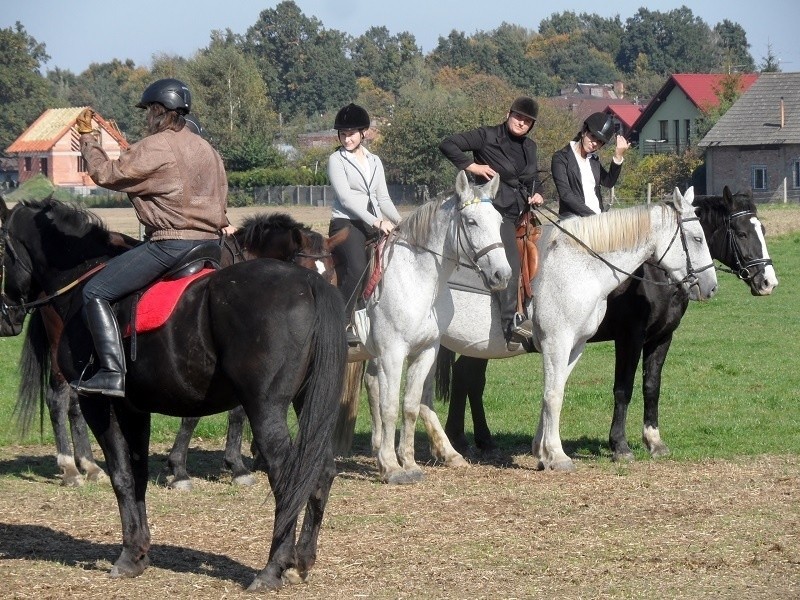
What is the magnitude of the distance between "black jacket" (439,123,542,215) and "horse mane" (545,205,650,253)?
393mm

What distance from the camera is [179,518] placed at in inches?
307

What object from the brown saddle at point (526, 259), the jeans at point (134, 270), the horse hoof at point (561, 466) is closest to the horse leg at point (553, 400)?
the horse hoof at point (561, 466)

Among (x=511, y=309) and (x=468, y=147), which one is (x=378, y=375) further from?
(x=468, y=147)

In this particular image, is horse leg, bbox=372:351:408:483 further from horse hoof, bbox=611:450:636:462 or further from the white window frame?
the white window frame

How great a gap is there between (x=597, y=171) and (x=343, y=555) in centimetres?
481

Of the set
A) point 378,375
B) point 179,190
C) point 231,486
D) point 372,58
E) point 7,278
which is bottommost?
point 231,486

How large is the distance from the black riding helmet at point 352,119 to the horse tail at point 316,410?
358cm

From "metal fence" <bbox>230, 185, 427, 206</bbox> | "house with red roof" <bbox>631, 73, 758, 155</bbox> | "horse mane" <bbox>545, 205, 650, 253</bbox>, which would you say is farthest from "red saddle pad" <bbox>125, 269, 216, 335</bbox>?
"house with red roof" <bbox>631, 73, 758, 155</bbox>

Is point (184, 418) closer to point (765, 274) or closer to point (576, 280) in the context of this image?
point (576, 280)

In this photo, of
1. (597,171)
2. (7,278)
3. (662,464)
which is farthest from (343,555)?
(597,171)

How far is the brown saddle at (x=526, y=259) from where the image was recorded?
30.6 ft

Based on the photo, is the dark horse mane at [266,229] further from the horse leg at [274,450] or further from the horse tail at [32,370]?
the horse leg at [274,450]

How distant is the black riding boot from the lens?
6168 millimetres

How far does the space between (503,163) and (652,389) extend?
243 centimetres
